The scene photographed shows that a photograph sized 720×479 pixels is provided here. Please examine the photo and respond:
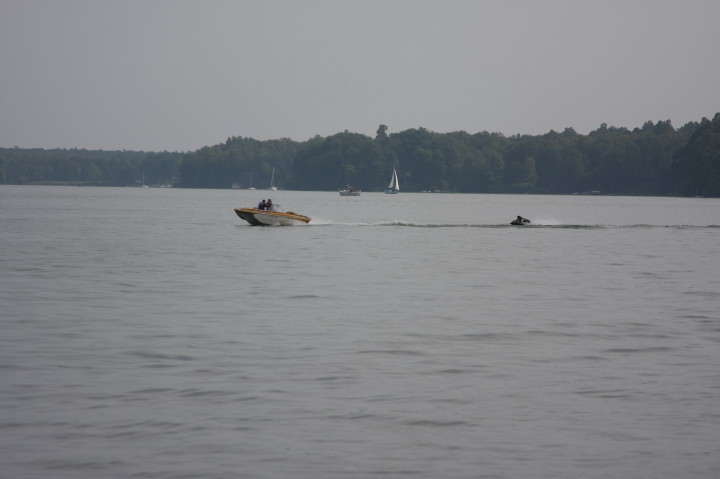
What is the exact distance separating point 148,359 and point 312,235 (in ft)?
169

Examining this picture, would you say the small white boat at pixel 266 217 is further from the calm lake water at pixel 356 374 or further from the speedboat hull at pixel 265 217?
the calm lake water at pixel 356 374

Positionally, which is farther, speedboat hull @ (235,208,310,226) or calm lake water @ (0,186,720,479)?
speedboat hull @ (235,208,310,226)

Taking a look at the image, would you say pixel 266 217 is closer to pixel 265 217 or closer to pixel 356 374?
pixel 265 217

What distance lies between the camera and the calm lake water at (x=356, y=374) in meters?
13.0

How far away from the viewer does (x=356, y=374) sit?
59.8ft

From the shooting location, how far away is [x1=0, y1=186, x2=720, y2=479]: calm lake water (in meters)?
13.0

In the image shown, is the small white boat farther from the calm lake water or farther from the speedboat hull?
the calm lake water

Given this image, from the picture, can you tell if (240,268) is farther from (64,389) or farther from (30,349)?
(64,389)

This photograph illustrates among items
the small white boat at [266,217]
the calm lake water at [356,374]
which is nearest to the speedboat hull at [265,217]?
the small white boat at [266,217]

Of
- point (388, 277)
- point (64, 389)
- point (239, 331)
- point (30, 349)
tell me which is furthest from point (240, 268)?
point (64, 389)

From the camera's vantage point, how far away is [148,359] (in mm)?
19375

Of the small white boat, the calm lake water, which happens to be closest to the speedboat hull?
the small white boat

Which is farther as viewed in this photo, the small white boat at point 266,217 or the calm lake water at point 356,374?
the small white boat at point 266,217

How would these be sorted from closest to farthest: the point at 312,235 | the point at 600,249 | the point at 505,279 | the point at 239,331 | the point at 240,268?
1. the point at 239,331
2. the point at 505,279
3. the point at 240,268
4. the point at 600,249
5. the point at 312,235
